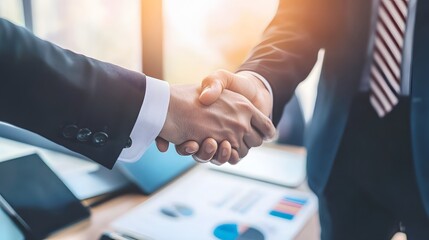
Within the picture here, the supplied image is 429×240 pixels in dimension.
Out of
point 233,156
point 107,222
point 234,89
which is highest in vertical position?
point 234,89

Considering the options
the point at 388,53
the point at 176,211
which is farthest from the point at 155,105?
the point at 388,53

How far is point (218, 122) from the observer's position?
0.81m

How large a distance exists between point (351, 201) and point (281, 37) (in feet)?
1.10

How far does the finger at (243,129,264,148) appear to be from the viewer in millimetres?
839

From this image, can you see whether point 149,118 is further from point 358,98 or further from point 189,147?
point 358,98

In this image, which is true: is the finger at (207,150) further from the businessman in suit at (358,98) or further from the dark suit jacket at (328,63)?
the dark suit jacket at (328,63)

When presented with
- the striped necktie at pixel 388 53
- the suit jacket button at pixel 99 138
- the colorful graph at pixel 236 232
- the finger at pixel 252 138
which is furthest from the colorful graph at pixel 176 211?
the striped necktie at pixel 388 53

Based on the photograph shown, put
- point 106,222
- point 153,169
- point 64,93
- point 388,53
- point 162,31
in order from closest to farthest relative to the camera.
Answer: point 64,93 → point 388,53 → point 106,222 → point 153,169 → point 162,31

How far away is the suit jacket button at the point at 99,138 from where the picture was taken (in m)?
0.65

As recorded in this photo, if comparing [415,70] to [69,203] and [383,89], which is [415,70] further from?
[69,203]

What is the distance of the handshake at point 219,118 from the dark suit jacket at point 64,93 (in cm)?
10

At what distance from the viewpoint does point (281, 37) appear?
35.0 inches

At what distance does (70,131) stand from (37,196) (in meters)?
0.25

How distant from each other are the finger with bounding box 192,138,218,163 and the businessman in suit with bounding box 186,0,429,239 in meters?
0.07
